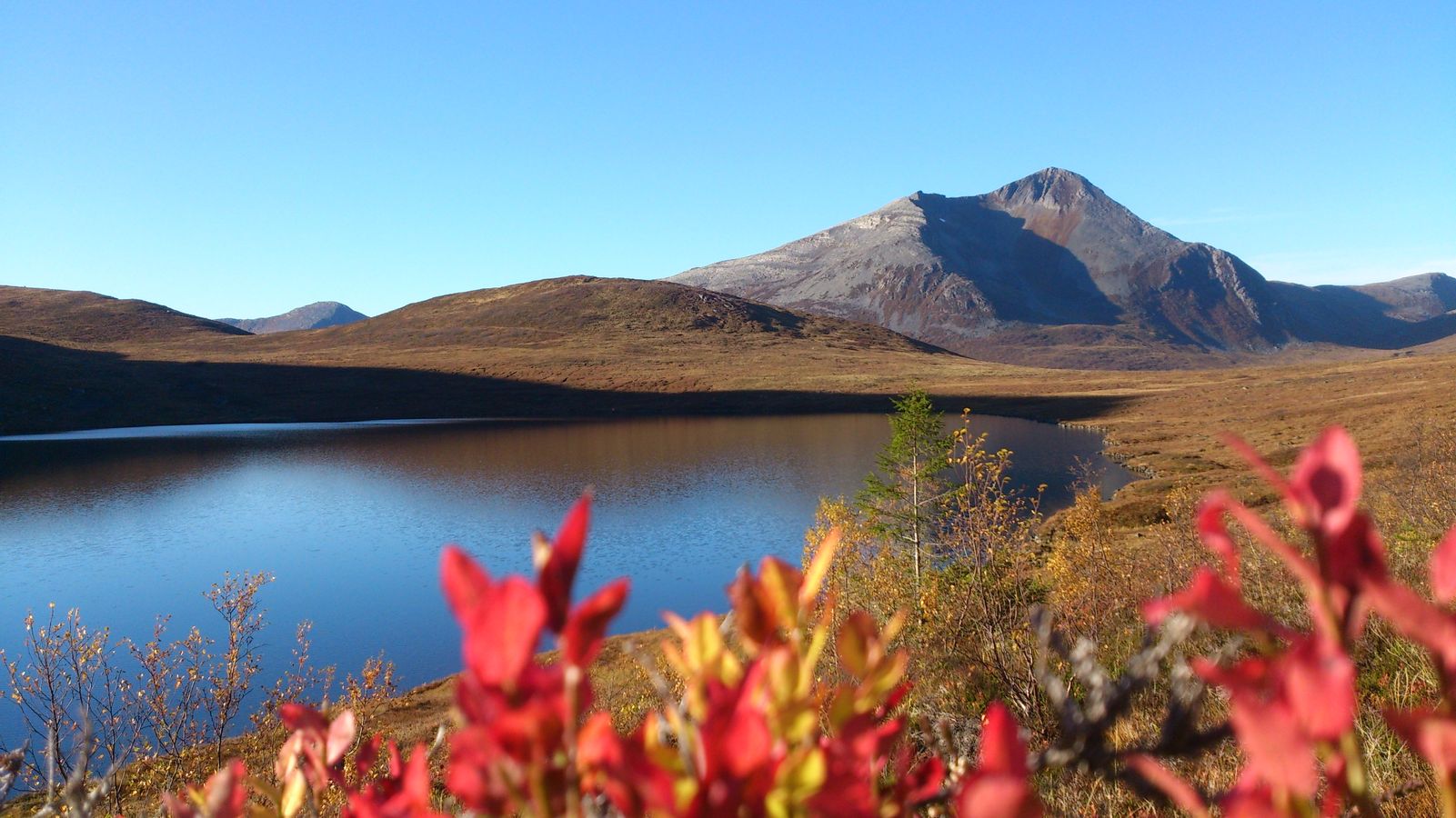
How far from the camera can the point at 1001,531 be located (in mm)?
9641

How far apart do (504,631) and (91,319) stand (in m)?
141

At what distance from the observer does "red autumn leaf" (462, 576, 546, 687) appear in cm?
48

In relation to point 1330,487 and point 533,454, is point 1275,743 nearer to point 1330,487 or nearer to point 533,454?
point 1330,487

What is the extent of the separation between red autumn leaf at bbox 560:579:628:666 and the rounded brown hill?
4131 inches

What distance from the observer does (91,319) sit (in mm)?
112750

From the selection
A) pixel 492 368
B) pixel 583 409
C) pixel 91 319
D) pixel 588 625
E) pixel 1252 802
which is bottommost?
pixel 583 409

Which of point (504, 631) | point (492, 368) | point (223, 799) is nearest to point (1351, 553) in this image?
point (504, 631)

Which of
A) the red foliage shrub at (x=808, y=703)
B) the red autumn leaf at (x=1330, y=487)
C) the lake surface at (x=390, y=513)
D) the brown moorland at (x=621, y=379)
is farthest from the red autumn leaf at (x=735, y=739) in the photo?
the lake surface at (x=390, y=513)

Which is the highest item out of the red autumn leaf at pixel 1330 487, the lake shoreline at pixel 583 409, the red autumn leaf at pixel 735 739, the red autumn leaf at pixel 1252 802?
the red autumn leaf at pixel 1330 487

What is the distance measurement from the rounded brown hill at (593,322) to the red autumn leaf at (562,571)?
344 ft

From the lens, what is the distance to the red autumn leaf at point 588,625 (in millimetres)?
517

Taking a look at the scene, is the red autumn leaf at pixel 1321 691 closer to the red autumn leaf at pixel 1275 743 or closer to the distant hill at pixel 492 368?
the red autumn leaf at pixel 1275 743

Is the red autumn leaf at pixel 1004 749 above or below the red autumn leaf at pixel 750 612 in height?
below

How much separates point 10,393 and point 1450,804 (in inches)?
3407
